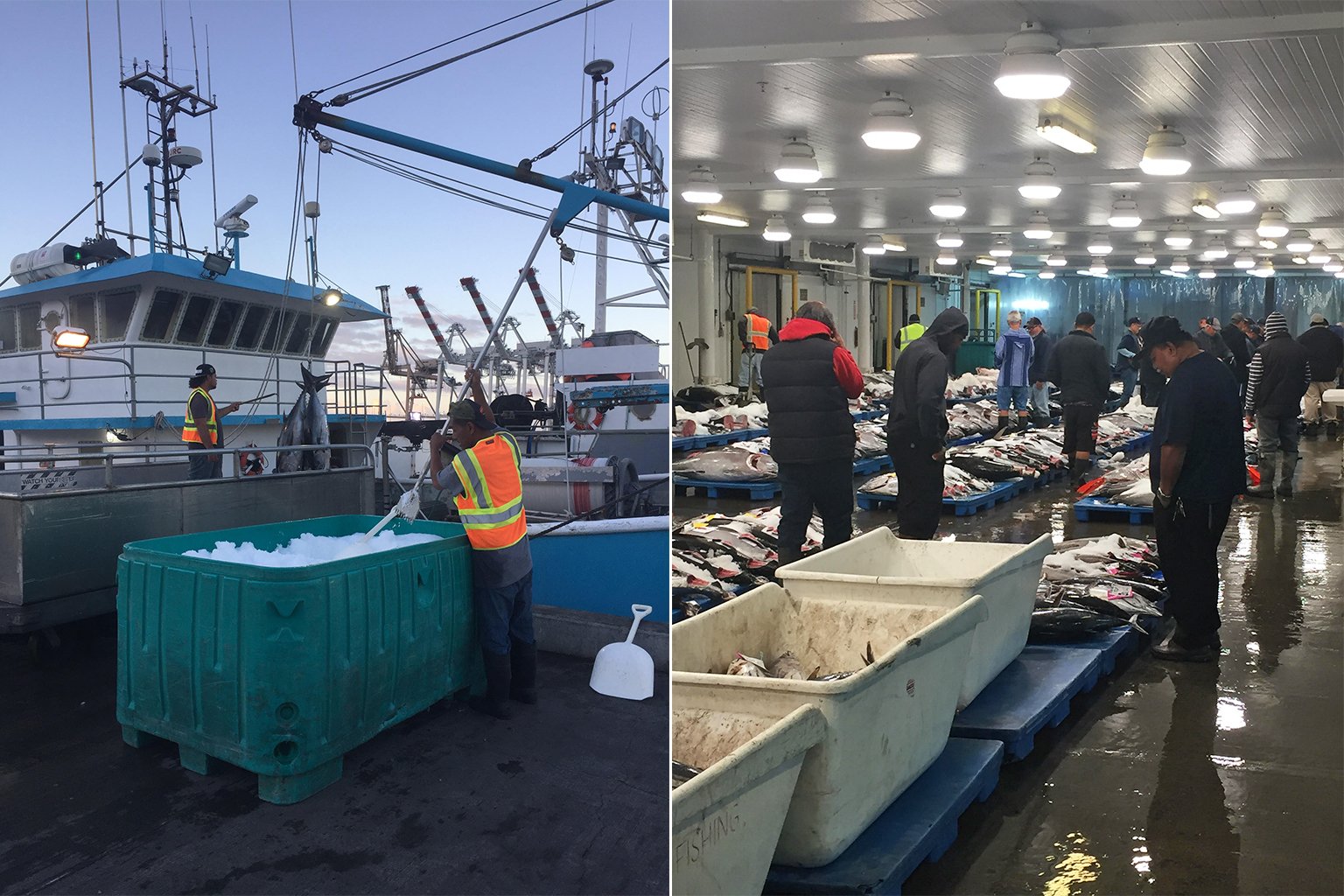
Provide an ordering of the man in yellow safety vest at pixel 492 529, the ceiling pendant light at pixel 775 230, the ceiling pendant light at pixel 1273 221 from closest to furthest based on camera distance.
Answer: the man in yellow safety vest at pixel 492 529
the ceiling pendant light at pixel 775 230
the ceiling pendant light at pixel 1273 221

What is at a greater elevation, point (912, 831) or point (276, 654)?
point (276, 654)

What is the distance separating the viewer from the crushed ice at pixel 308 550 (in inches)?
141

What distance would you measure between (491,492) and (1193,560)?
3.28m

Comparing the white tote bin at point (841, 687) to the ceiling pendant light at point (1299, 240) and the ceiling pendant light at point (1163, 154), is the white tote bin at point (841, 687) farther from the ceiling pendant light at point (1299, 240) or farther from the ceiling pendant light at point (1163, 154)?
the ceiling pendant light at point (1299, 240)

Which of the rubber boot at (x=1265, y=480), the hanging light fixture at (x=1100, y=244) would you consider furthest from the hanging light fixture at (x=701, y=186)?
the hanging light fixture at (x=1100, y=244)

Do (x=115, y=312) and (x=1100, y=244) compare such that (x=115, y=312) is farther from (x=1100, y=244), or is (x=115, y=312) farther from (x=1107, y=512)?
(x=1100, y=244)

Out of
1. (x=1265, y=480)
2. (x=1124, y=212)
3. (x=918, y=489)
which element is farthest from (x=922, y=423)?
(x=1124, y=212)

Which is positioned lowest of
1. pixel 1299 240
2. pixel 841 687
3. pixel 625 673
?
pixel 625 673

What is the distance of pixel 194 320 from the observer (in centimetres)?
838

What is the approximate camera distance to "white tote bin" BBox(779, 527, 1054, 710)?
135 inches

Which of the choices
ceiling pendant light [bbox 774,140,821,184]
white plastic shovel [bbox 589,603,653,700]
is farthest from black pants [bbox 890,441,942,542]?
ceiling pendant light [bbox 774,140,821,184]

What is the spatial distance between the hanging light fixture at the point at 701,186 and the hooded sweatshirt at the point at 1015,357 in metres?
4.34

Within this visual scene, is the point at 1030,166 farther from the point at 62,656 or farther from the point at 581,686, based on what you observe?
the point at 62,656

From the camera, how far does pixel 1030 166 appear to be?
417 inches
